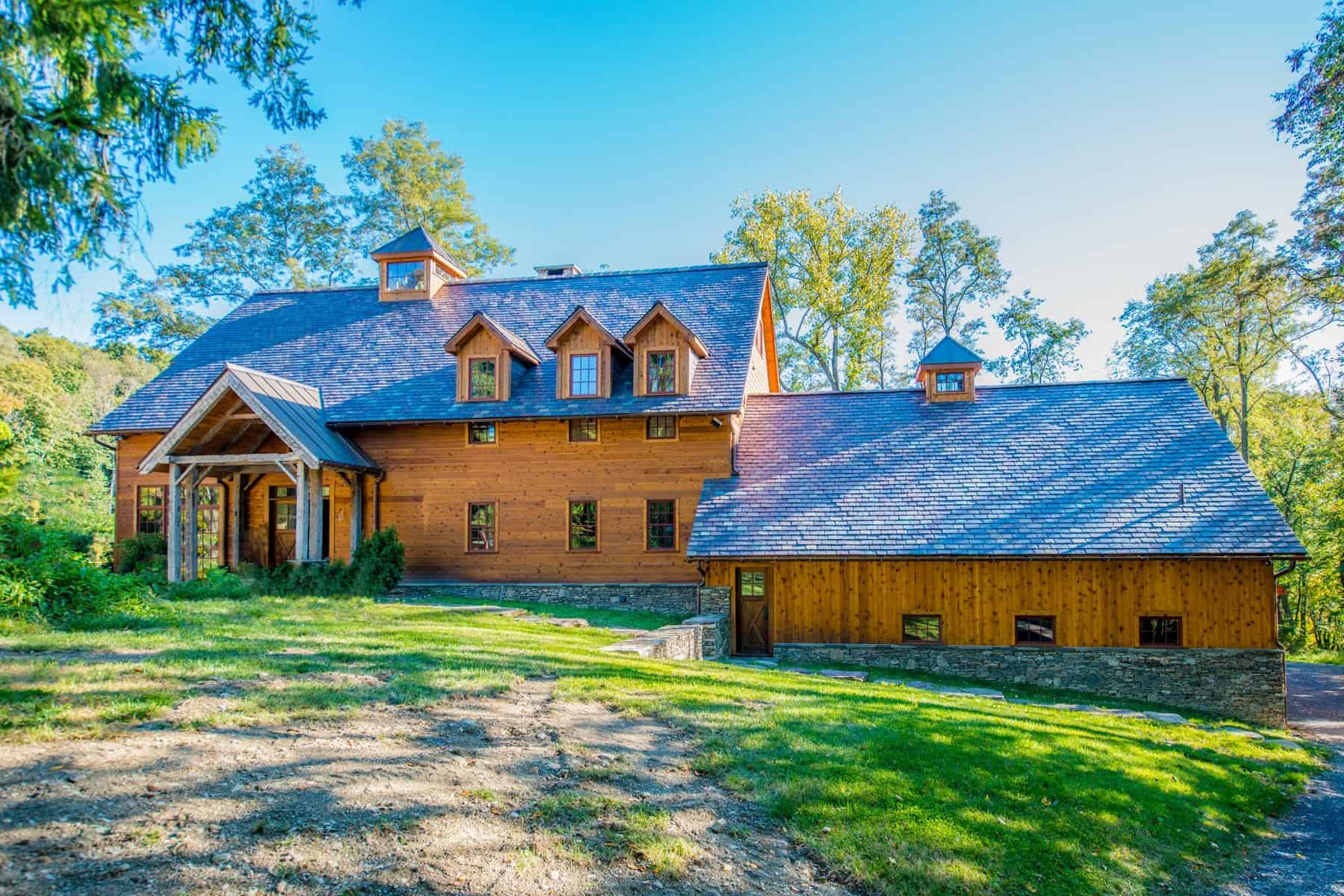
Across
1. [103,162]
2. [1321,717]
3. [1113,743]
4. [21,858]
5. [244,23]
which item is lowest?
[1321,717]

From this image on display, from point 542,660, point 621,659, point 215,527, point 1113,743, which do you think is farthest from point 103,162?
point 215,527

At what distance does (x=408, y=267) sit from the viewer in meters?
25.2

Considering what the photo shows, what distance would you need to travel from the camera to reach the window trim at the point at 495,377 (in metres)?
20.6

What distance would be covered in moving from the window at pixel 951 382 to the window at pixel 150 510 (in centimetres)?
2105

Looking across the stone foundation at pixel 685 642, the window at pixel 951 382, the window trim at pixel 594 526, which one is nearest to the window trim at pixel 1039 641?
the stone foundation at pixel 685 642

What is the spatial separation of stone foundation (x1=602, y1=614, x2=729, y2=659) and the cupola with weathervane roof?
8712 mm

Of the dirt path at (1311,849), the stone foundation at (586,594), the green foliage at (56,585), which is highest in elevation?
the green foliage at (56,585)

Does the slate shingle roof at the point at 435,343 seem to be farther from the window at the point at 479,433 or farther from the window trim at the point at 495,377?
the window at the point at 479,433

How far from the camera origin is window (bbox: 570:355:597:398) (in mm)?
20469

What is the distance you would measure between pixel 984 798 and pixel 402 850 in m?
5.00

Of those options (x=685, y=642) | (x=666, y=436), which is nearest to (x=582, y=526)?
(x=666, y=436)

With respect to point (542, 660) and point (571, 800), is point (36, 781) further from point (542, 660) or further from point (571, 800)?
point (542, 660)

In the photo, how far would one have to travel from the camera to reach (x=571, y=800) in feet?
18.8

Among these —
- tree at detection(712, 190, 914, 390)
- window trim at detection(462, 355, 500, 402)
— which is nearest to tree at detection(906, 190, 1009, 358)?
tree at detection(712, 190, 914, 390)
